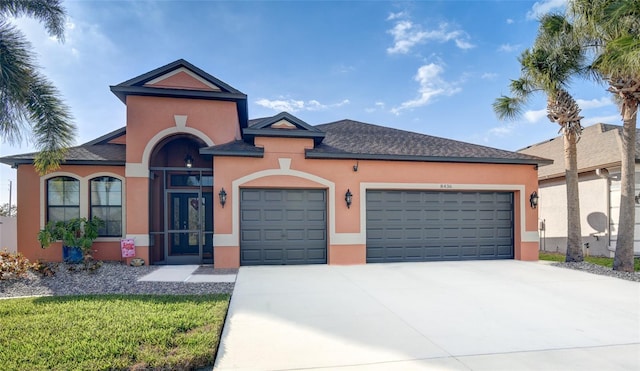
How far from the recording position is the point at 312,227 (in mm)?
10367

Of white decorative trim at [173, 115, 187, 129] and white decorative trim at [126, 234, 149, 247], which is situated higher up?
white decorative trim at [173, 115, 187, 129]

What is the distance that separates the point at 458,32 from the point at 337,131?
7990 mm

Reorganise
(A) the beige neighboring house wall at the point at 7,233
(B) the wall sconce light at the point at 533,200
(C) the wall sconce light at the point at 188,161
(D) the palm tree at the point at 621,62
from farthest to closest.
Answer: (A) the beige neighboring house wall at the point at 7,233
(B) the wall sconce light at the point at 533,200
(C) the wall sconce light at the point at 188,161
(D) the palm tree at the point at 621,62

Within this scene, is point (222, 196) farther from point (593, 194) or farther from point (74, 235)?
point (593, 194)

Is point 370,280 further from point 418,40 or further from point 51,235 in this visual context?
point 418,40

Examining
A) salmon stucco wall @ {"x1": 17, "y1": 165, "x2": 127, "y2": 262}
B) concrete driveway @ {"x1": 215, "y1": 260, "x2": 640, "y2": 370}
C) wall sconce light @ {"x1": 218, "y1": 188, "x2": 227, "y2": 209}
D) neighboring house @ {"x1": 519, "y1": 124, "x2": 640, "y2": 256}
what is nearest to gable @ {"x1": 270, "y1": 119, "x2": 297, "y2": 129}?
wall sconce light @ {"x1": 218, "y1": 188, "x2": 227, "y2": 209}

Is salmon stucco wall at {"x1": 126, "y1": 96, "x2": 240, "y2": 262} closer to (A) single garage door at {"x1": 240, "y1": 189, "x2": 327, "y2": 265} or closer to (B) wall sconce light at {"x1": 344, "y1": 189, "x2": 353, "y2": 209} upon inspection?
(A) single garage door at {"x1": 240, "y1": 189, "x2": 327, "y2": 265}

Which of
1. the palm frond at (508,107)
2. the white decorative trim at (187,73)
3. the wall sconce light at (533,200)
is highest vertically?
the white decorative trim at (187,73)

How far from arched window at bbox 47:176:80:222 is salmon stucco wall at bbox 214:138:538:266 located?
533 centimetres

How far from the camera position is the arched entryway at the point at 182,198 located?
11.2 meters

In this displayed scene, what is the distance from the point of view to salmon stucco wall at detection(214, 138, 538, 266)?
9.77 m

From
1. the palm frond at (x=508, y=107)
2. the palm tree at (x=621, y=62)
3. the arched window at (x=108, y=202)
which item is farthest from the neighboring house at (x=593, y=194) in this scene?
the arched window at (x=108, y=202)

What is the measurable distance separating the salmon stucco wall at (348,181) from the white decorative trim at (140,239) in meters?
2.46

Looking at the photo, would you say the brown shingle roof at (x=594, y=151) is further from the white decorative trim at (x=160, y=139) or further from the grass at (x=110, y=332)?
the grass at (x=110, y=332)
